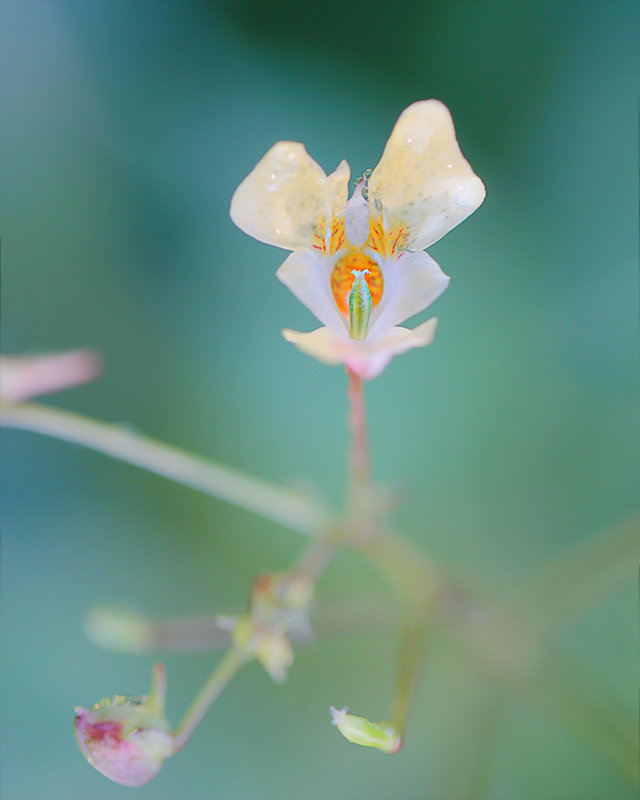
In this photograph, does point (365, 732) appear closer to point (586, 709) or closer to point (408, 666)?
point (408, 666)

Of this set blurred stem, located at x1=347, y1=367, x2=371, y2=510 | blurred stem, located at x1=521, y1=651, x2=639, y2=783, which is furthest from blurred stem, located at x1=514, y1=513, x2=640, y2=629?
blurred stem, located at x1=347, y1=367, x2=371, y2=510

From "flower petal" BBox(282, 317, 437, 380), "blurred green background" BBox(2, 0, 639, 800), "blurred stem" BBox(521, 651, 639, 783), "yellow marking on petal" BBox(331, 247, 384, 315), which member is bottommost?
"flower petal" BBox(282, 317, 437, 380)

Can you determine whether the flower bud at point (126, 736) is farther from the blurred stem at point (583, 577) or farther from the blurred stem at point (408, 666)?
the blurred stem at point (583, 577)

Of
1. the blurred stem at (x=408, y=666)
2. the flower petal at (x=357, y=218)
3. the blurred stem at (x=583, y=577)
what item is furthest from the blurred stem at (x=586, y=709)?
the flower petal at (x=357, y=218)

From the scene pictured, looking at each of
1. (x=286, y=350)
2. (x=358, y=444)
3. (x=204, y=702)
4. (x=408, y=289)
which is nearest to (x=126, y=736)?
(x=204, y=702)

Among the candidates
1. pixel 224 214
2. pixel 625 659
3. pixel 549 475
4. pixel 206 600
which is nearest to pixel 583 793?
pixel 625 659

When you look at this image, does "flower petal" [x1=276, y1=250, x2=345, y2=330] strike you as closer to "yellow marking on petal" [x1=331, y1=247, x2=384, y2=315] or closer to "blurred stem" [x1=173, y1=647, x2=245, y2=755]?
"yellow marking on petal" [x1=331, y1=247, x2=384, y2=315]
